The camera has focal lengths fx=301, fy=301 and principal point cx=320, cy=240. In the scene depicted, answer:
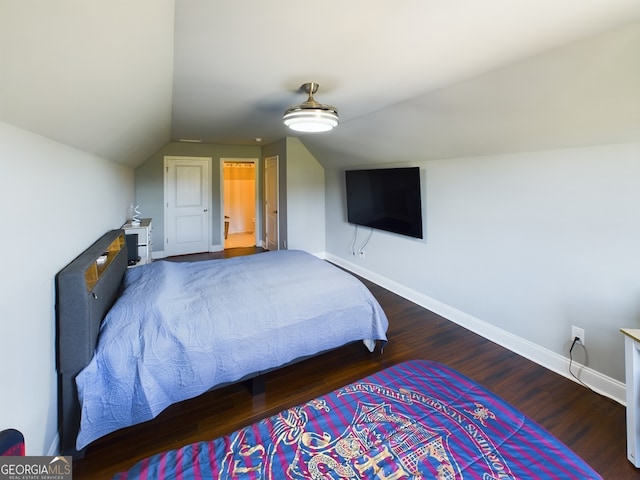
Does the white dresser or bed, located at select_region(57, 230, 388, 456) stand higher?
the white dresser

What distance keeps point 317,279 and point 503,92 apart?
2.04 metres

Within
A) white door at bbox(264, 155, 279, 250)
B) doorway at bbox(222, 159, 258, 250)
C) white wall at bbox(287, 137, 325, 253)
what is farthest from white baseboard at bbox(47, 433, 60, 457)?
doorway at bbox(222, 159, 258, 250)

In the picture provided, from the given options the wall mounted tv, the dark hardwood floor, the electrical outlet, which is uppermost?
the wall mounted tv

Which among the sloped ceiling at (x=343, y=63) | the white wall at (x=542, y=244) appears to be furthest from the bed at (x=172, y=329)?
the white wall at (x=542, y=244)

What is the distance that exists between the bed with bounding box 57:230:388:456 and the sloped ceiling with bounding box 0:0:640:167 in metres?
1.00

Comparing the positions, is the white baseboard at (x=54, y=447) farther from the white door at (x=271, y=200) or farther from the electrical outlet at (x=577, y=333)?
the white door at (x=271, y=200)

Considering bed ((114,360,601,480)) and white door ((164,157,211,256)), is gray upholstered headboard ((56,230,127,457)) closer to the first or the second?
bed ((114,360,601,480))

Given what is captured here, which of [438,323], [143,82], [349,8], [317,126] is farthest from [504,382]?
[143,82]

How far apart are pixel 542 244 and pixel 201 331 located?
2.79 metres

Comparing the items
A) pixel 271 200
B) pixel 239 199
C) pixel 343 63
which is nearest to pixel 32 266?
pixel 343 63

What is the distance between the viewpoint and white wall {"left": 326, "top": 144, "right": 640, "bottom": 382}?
2135mm

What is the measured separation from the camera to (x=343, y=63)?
2.09 metres

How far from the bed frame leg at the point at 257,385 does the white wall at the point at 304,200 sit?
134 inches

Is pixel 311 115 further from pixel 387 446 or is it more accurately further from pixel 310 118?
pixel 387 446
